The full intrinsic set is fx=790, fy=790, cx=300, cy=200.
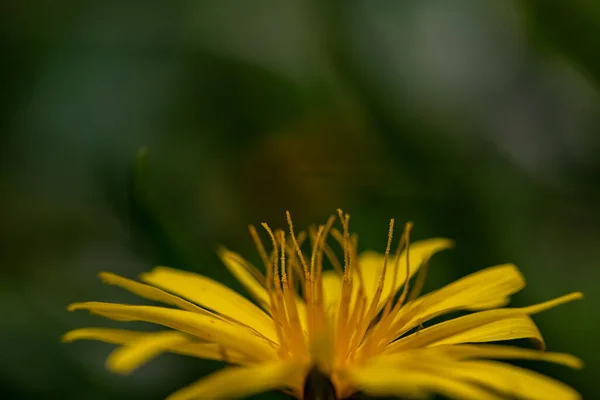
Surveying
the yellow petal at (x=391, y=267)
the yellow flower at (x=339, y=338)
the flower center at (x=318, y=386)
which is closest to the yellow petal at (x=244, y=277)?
the yellow flower at (x=339, y=338)

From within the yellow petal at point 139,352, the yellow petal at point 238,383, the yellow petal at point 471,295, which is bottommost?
the yellow petal at point 238,383

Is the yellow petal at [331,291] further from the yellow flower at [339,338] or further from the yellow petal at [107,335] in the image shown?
the yellow petal at [107,335]

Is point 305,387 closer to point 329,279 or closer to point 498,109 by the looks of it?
point 329,279

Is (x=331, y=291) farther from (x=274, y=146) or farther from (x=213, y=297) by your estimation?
(x=274, y=146)

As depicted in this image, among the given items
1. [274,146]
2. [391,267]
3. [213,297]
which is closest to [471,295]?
[391,267]

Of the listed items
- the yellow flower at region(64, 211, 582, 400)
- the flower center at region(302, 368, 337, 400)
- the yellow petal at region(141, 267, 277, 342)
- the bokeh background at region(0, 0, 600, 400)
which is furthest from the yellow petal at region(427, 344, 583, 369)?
the bokeh background at region(0, 0, 600, 400)

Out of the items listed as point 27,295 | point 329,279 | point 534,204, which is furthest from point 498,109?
point 27,295
